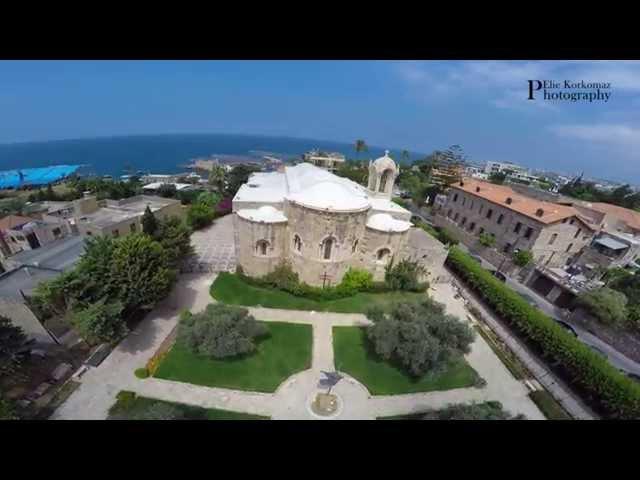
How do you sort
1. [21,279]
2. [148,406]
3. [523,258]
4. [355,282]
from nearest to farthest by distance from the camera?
[148,406] < [21,279] < [355,282] < [523,258]

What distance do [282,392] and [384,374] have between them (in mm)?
6207

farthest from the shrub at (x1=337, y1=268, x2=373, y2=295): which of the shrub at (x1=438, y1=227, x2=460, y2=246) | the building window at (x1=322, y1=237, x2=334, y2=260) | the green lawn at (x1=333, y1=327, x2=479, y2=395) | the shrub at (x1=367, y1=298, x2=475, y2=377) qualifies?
the shrub at (x1=438, y1=227, x2=460, y2=246)

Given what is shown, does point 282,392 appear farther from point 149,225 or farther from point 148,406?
point 149,225

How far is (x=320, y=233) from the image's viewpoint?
69.7ft

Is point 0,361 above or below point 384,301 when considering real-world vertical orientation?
above

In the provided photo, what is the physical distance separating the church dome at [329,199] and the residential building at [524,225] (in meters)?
21.4

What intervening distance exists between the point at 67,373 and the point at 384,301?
20.8 meters

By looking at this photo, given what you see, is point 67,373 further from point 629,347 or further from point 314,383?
point 629,347

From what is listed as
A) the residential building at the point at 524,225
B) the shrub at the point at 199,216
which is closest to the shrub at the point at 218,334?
the shrub at the point at 199,216

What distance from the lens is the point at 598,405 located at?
54.4 ft

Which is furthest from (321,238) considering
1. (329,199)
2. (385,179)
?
(385,179)

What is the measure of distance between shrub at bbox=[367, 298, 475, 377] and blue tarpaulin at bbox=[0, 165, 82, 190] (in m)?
83.8

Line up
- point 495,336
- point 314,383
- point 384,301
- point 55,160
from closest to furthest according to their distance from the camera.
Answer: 1. point 314,383
2. point 495,336
3. point 384,301
4. point 55,160
